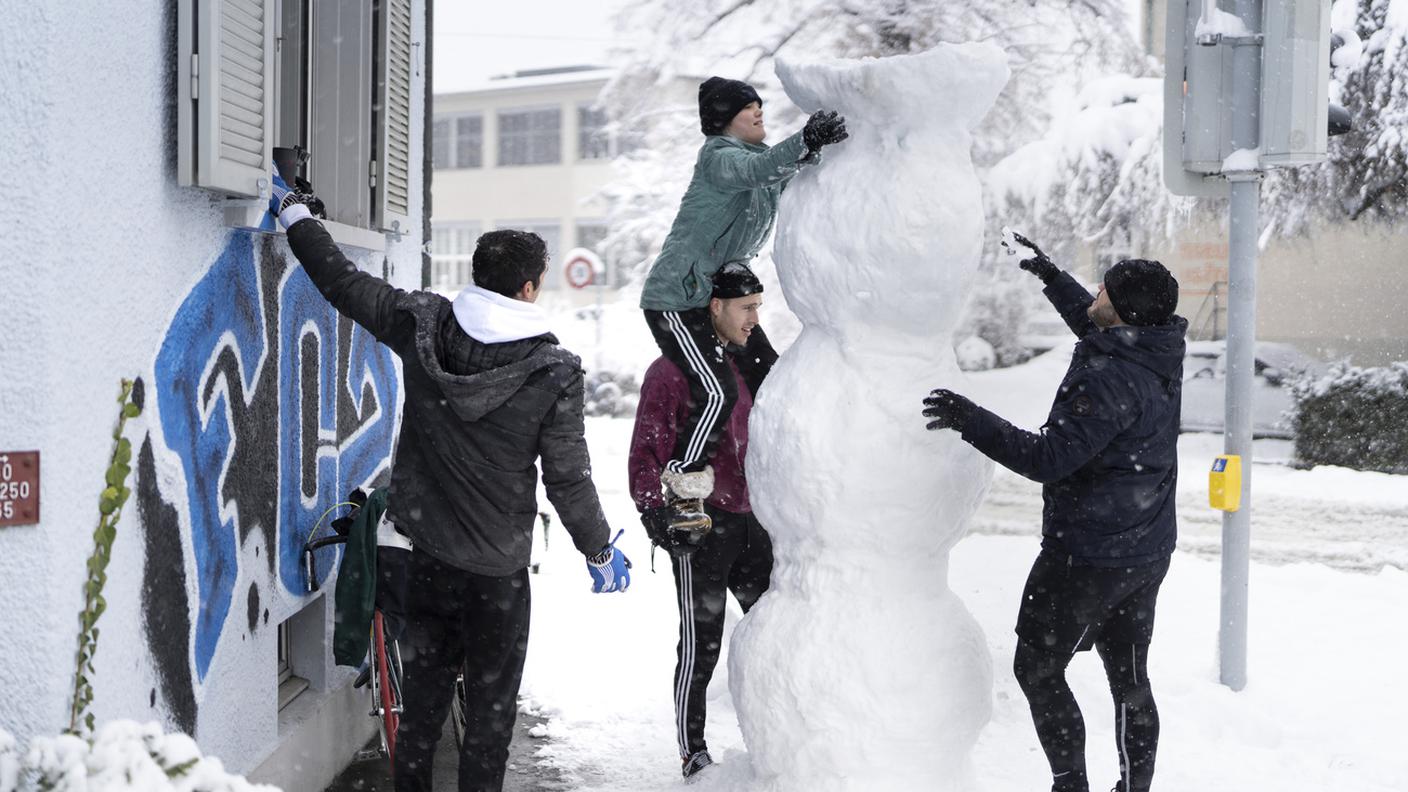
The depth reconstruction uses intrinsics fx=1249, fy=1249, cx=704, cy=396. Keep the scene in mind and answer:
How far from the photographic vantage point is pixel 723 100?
4078mm

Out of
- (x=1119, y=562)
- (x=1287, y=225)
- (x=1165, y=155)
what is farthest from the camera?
(x=1287, y=225)

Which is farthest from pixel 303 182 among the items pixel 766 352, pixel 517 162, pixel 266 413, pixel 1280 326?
pixel 517 162

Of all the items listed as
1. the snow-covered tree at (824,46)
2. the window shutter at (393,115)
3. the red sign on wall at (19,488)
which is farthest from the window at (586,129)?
the red sign on wall at (19,488)

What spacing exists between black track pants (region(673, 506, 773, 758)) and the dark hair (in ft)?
4.06

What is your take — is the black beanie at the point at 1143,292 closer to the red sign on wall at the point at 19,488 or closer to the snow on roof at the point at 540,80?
the red sign on wall at the point at 19,488

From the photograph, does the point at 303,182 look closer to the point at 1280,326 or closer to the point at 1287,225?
the point at 1287,225

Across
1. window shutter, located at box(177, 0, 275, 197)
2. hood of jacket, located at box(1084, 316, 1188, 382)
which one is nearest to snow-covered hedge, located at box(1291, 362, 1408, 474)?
hood of jacket, located at box(1084, 316, 1188, 382)

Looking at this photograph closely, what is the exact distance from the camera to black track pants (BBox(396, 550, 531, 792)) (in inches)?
141

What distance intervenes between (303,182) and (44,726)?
184 centimetres

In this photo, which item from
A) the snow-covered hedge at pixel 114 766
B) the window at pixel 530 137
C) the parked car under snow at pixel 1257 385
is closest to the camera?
the snow-covered hedge at pixel 114 766

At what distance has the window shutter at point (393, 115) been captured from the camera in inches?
208

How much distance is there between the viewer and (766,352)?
4.68 m

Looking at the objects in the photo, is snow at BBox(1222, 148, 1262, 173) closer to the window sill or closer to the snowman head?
the snowman head

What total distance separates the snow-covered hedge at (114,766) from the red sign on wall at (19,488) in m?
0.50
